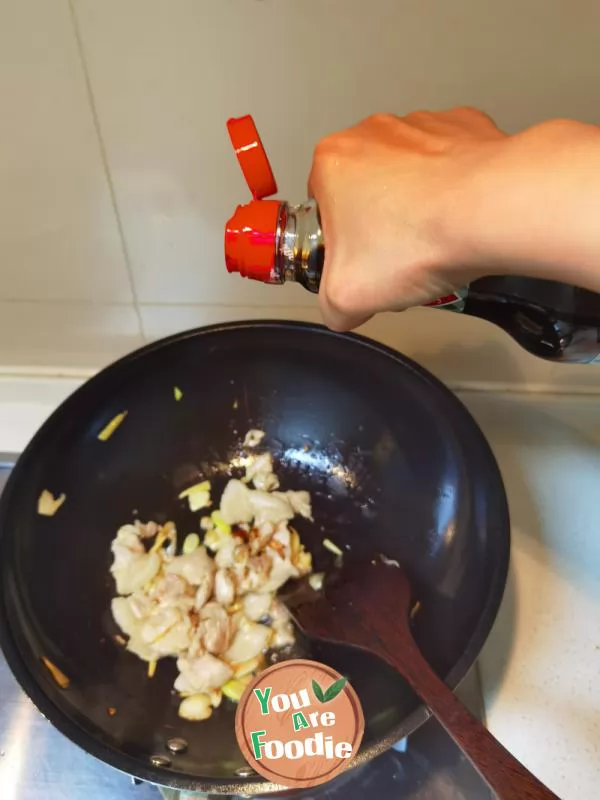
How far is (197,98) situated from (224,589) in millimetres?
424

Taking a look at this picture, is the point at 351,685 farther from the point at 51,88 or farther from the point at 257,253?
the point at 51,88

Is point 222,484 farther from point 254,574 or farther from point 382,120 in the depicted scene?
point 382,120

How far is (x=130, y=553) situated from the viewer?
0.66 m

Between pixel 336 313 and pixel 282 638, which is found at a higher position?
pixel 336 313

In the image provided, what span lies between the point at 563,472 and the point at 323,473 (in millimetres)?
268

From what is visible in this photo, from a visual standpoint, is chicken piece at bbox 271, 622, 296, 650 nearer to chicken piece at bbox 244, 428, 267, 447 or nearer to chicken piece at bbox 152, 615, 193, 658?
chicken piece at bbox 152, 615, 193, 658

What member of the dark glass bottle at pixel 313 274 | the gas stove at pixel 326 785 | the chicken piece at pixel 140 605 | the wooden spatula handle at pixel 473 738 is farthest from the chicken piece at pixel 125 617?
the dark glass bottle at pixel 313 274

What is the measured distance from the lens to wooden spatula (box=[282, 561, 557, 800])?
1.42ft

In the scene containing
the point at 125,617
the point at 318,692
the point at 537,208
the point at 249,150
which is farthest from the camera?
the point at 125,617

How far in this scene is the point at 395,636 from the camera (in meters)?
0.56

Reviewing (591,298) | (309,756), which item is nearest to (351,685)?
(309,756)

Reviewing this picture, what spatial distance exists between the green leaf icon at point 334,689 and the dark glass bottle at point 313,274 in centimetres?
30

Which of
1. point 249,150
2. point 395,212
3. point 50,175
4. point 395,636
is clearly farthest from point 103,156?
point 395,636

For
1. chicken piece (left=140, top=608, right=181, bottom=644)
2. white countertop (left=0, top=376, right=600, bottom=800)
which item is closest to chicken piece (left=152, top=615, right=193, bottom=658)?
chicken piece (left=140, top=608, right=181, bottom=644)
